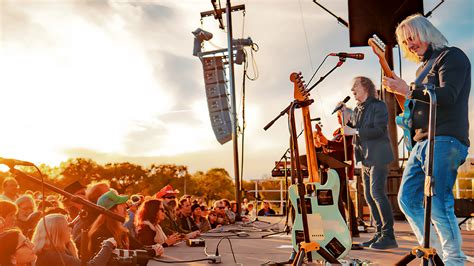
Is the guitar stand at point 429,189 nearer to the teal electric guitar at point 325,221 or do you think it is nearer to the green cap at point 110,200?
the teal electric guitar at point 325,221

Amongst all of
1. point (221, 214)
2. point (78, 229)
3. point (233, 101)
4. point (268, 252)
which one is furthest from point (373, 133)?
point (233, 101)

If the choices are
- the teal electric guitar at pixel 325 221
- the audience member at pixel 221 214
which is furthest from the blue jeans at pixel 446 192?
the audience member at pixel 221 214

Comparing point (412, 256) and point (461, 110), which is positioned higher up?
point (461, 110)

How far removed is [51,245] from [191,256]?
1.73 meters

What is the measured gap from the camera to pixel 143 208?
5.10 metres

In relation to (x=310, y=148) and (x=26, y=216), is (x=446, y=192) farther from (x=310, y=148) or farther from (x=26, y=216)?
(x=26, y=216)

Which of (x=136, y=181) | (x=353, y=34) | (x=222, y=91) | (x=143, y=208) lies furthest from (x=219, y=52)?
(x=143, y=208)

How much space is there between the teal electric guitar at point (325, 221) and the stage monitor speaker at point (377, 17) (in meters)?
4.81

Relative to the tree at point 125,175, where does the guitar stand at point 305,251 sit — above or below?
below

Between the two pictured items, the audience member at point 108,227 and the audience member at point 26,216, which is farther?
the audience member at point 26,216

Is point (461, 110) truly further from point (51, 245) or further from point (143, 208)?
point (143, 208)

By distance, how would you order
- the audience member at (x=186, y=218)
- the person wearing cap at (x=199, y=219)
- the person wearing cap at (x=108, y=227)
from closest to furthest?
1. the person wearing cap at (x=108, y=227)
2. the audience member at (x=186, y=218)
3. the person wearing cap at (x=199, y=219)

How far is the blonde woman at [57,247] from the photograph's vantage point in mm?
2926

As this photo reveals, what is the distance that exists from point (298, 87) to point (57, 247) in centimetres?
218
